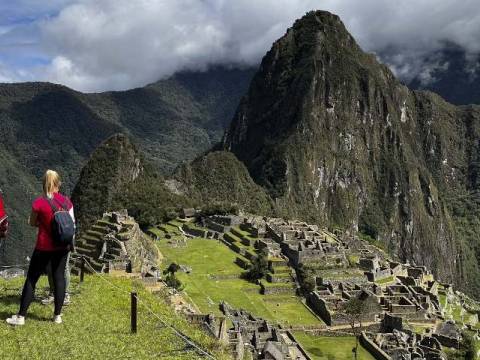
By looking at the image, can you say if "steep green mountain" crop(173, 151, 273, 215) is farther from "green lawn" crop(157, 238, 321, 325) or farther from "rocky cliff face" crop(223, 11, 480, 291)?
"green lawn" crop(157, 238, 321, 325)

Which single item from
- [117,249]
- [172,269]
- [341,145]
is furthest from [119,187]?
[341,145]

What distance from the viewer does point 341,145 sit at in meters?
160

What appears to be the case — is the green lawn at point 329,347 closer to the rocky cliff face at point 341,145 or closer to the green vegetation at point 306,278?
the green vegetation at point 306,278

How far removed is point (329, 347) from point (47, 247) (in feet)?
87.2

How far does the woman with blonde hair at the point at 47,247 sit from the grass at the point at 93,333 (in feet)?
1.28

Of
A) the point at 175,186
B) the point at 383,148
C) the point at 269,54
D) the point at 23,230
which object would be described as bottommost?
the point at 23,230

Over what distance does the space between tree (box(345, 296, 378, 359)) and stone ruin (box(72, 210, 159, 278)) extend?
12246 mm

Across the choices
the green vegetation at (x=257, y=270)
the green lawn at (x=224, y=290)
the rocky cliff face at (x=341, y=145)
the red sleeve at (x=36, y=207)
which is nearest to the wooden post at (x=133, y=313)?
the red sleeve at (x=36, y=207)

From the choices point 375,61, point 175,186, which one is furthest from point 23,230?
point 375,61

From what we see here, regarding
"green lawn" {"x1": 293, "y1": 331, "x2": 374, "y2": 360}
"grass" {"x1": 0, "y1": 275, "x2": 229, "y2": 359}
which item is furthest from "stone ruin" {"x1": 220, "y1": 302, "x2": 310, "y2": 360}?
"grass" {"x1": 0, "y1": 275, "x2": 229, "y2": 359}

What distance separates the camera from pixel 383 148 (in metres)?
174

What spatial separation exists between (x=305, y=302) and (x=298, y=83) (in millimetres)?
122957

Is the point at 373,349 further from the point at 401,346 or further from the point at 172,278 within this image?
the point at 172,278

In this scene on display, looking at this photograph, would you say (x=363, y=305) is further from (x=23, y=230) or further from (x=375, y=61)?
(x=375, y=61)
